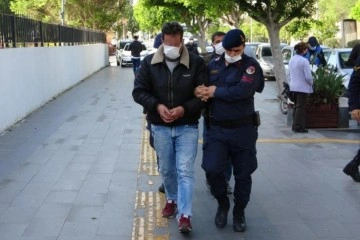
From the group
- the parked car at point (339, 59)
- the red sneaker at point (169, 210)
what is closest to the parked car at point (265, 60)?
the parked car at point (339, 59)

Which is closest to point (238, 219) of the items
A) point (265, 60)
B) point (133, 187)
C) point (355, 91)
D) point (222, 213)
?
point (222, 213)

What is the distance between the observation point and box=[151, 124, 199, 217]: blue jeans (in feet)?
16.4

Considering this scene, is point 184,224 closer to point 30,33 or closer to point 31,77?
point 31,77

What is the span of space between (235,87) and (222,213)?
1.18m

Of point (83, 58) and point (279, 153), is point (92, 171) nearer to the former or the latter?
point (279, 153)

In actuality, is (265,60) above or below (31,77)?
above

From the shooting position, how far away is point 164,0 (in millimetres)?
28391

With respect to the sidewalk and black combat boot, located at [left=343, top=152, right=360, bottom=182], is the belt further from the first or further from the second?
black combat boot, located at [left=343, top=152, right=360, bottom=182]

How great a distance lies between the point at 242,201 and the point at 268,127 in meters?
6.15

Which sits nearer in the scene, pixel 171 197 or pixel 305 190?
pixel 171 197

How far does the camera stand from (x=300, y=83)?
10148mm

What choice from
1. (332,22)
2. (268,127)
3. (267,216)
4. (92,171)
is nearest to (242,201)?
(267,216)

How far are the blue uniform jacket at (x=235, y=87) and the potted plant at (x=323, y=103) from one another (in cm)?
617

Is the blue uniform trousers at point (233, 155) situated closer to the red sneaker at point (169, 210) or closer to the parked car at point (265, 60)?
the red sneaker at point (169, 210)
